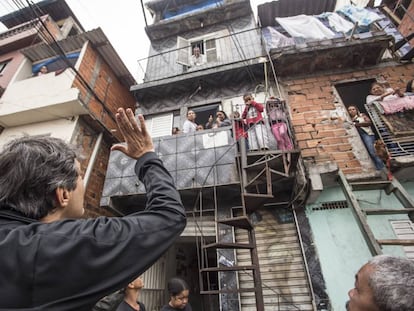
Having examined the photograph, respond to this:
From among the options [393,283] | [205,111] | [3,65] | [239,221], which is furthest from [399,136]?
[3,65]

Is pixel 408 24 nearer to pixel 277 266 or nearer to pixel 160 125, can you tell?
pixel 277 266

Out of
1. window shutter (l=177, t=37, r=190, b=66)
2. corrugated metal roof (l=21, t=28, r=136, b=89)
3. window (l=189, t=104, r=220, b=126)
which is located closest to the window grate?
window (l=189, t=104, r=220, b=126)

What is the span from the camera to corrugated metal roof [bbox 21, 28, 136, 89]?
7594 mm

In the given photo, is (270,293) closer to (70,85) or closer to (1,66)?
(70,85)

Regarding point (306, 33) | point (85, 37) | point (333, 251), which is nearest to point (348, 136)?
point (333, 251)

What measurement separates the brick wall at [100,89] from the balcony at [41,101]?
1.06ft

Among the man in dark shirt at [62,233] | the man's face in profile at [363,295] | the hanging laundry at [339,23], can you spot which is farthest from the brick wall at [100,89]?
the hanging laundry at [339,23]

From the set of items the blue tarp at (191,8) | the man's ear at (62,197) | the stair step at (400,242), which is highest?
the blue tarp at (191,8)

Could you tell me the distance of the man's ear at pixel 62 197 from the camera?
0.87m

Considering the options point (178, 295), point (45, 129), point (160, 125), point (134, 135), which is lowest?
point (178, 295)

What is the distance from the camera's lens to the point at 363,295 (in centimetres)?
118

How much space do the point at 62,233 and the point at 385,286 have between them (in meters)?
1.55

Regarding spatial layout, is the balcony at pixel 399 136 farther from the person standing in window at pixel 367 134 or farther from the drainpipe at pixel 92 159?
the drainpipe at pixel 92 159

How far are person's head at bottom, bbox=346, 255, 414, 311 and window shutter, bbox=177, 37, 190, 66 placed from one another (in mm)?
7630
